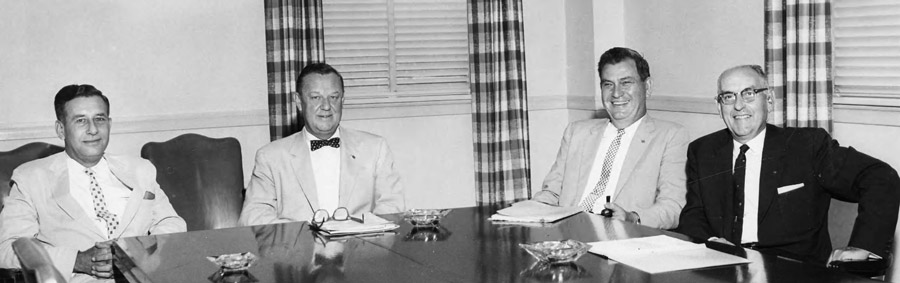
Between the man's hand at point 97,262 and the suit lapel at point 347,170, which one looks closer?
the man's hand at point 97,262

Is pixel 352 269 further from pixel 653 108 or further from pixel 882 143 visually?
pixel 653 108

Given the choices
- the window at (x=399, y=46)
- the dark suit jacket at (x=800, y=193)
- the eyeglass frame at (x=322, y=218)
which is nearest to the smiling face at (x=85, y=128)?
the eyeglass frame at (x=322, y=218)

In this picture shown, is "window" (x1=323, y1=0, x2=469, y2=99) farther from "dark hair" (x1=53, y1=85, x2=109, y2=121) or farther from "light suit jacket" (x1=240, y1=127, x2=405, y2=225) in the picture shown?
"dark hair" (x1=53, y1=85, x2=109, y2=121)

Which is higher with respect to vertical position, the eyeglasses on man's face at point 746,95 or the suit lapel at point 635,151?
the eyeglasses on man's face at point 746,95

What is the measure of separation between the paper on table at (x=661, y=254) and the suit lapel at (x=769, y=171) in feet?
2.61

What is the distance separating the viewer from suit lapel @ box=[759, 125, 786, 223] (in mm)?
3703

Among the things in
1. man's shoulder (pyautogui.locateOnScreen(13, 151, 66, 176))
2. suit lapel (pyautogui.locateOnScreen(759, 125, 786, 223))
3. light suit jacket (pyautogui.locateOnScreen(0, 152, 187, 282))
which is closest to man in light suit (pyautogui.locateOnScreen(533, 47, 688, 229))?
suit lapel (pyautogui.locateOnScreen(759, 125, 786, 223))

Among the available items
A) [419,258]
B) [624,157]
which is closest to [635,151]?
[624,157]

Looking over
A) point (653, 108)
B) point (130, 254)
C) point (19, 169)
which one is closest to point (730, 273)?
point (130, 254)

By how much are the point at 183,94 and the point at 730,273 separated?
162 inches

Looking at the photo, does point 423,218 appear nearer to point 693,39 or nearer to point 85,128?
point 85,128

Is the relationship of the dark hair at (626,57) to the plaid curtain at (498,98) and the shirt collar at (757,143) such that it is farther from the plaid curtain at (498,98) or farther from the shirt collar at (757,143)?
the plaid curtain at (498,98)

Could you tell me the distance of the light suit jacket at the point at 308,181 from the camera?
4395mm

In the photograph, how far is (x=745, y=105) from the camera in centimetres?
374
